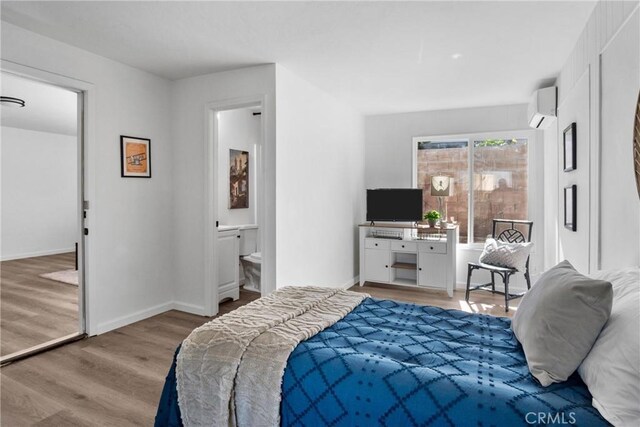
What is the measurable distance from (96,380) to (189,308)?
148 centimetres

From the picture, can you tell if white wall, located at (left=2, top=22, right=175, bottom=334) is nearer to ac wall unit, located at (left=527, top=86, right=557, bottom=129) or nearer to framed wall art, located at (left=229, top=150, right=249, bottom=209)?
framed wall art, located at (left=229, top=150, right=249, bottom=209)

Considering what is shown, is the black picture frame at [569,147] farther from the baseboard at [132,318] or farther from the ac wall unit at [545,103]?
the baseboard at [132,318]

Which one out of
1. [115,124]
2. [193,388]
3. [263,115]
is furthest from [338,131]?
[193,388]

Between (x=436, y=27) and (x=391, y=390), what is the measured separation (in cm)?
249

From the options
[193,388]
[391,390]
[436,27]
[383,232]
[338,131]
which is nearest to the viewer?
[391,390]

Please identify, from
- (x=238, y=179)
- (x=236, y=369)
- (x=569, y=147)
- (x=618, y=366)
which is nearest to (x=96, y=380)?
(x=236, y=369)

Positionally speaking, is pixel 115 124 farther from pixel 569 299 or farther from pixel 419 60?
pixel 569 299

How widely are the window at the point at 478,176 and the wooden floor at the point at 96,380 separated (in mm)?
3770

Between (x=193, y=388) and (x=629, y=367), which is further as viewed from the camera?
(x=193, y=388)

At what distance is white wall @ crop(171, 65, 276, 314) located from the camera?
11.5 feet

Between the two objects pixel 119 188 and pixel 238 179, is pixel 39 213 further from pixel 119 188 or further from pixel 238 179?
pixel 119 188

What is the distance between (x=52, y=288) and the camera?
15.8 ft

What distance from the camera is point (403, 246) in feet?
16.2

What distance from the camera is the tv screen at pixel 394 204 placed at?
16.7 feet
